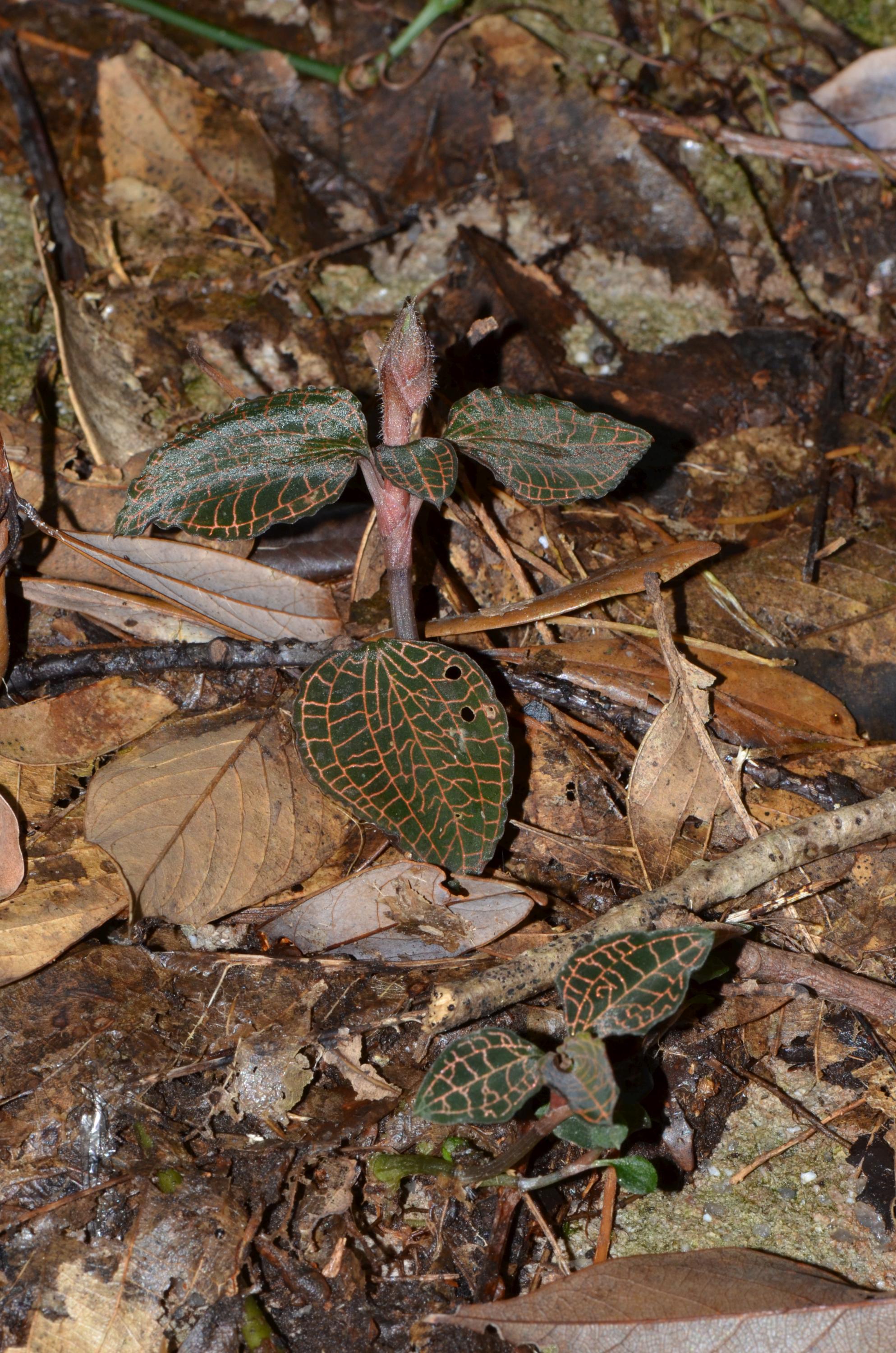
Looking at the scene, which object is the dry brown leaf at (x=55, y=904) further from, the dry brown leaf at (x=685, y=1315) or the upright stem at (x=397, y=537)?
the dry brown leaf at (x=685, y=1315)

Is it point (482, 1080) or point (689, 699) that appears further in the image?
point (689, 699)

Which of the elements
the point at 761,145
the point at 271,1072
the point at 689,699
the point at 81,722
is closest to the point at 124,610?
the point at 81,722

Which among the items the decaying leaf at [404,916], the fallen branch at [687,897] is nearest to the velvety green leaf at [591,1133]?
the fallen branch at [687,897]

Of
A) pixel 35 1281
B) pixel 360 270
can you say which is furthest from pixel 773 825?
pixel 360 270

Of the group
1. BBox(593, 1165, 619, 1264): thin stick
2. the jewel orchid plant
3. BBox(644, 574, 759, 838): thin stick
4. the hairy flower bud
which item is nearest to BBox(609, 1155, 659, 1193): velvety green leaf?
BBox(593, 1165, 619, 1264): thin stick

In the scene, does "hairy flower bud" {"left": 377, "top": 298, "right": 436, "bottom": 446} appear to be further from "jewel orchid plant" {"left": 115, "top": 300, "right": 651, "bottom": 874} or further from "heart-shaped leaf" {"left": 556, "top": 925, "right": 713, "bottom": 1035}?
"heart-shaped leaf" {"left": 556, "top": 925, "right": 713, "bottom": 1035}

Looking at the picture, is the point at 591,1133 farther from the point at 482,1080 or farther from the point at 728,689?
the point at 728,689
